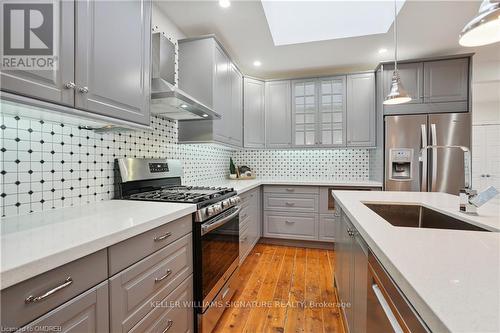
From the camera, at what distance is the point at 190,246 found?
1.38m

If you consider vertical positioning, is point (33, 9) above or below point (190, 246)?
above

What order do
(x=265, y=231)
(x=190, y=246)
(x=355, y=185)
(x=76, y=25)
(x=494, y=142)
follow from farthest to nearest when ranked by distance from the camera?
(x=494, y=142) < (x=265, y=231) < (x=355, y=185) < (x=190, y=246) < (x=76, y=25)

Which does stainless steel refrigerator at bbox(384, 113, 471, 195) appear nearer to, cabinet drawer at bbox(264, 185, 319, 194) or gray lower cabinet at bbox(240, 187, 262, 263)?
cabinet drawer at bbox(264, 185, 319, 194)

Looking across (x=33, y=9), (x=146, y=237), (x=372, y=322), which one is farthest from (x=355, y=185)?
(x=33, y=9)

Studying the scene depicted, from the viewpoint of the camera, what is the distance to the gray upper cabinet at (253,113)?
349 cm

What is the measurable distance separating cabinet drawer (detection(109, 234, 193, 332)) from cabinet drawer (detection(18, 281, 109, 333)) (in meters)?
0.04

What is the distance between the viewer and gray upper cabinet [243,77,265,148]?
11.4 feet

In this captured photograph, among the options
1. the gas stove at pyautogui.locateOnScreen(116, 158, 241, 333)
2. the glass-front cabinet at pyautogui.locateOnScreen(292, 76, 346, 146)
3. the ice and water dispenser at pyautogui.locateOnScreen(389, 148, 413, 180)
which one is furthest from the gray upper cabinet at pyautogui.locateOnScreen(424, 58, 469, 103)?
the gas stove at pyautogui.locateOnScreen(116, 158, 241, 333)

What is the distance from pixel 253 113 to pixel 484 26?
2826 mm

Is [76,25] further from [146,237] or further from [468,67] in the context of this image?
[468,67]

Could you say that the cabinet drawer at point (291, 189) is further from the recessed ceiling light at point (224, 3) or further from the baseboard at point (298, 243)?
the recessed ceiling light at point (224, 3)

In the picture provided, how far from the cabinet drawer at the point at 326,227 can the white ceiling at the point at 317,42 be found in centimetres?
214

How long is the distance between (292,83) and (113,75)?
9.34 ft

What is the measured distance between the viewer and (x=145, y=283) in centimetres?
101
